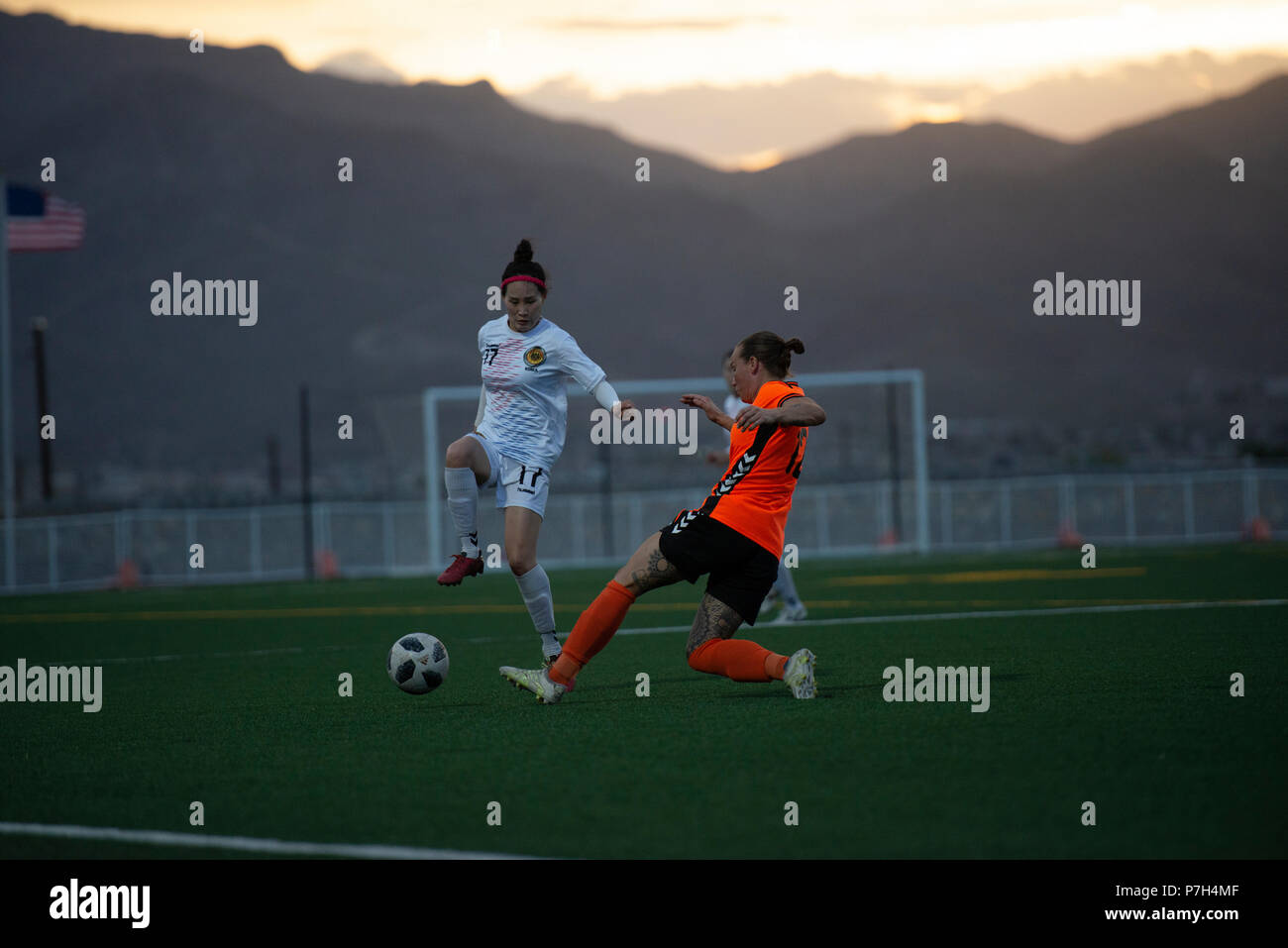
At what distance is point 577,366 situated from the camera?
8883 mm

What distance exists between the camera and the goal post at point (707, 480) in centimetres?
3222

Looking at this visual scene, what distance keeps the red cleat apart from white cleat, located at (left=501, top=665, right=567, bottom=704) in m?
0.70

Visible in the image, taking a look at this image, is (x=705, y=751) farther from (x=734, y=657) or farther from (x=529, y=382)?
Answer: (x=529, y=382)

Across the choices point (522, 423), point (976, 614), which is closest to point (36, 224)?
point (976, 614)

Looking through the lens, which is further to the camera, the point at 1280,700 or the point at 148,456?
the point at 148,456

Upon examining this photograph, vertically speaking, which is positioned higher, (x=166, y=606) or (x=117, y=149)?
(x=117, y=149)

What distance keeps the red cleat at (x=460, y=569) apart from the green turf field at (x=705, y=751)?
66cm

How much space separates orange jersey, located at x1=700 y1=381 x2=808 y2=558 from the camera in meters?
7.64

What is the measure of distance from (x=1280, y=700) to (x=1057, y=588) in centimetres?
1033

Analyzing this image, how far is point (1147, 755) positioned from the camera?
5.86m

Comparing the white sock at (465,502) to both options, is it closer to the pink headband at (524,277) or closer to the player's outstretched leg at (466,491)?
the player's outstretched leg at (466,491)

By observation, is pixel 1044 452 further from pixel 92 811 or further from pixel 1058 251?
pixel 92 811

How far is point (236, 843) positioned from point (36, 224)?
3385 centimetres

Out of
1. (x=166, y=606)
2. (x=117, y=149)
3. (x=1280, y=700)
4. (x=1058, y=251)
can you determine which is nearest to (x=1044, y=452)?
(x=1058, y=251)
